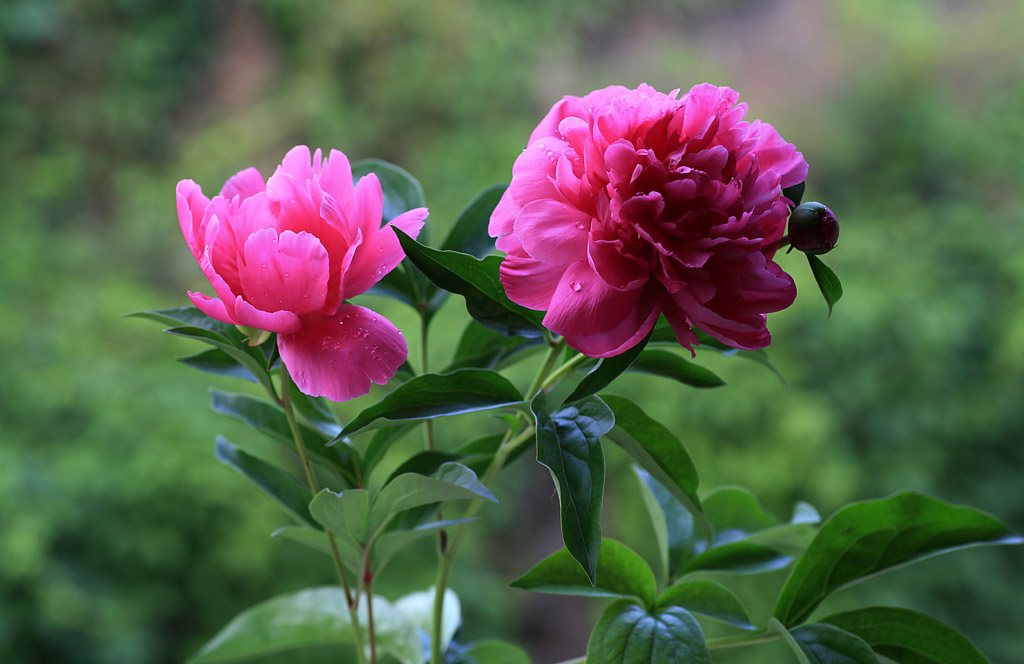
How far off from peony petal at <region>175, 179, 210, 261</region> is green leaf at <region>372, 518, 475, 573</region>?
136 mm

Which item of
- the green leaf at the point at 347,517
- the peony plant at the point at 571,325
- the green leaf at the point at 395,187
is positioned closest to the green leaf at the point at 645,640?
the peony plant at the point at 571,325

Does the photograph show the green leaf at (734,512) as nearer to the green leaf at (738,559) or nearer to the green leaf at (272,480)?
the green leaf at (738,559)

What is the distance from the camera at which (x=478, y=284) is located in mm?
314

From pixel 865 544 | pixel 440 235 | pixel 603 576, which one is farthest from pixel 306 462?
pixel 440 235

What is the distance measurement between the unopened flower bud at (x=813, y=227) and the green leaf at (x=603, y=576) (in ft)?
0.48

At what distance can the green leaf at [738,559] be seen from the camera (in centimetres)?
42

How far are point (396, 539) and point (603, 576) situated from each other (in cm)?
9

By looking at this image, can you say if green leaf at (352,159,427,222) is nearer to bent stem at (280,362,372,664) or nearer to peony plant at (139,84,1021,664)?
peony plant at (139,84,1021,664)

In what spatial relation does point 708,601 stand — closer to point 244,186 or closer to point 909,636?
point 909,636

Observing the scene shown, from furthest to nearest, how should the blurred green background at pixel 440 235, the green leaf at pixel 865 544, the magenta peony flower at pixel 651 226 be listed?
the blurred green background at pixel 440 235, the green leaf at pixel 865 544, the magenta peony flower at pixel 651 226

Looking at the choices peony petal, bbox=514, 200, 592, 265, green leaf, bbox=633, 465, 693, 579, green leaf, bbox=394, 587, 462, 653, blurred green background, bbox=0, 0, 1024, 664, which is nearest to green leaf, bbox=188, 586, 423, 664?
green leaf, bbox=394, 587, 462, 653

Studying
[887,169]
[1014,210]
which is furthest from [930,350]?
[887,169]

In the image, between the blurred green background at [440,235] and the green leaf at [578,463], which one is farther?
A: the blurred green background at [440,235]

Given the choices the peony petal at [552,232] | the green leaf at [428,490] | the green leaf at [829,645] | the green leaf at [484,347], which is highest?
the peony petal at [552,232]
